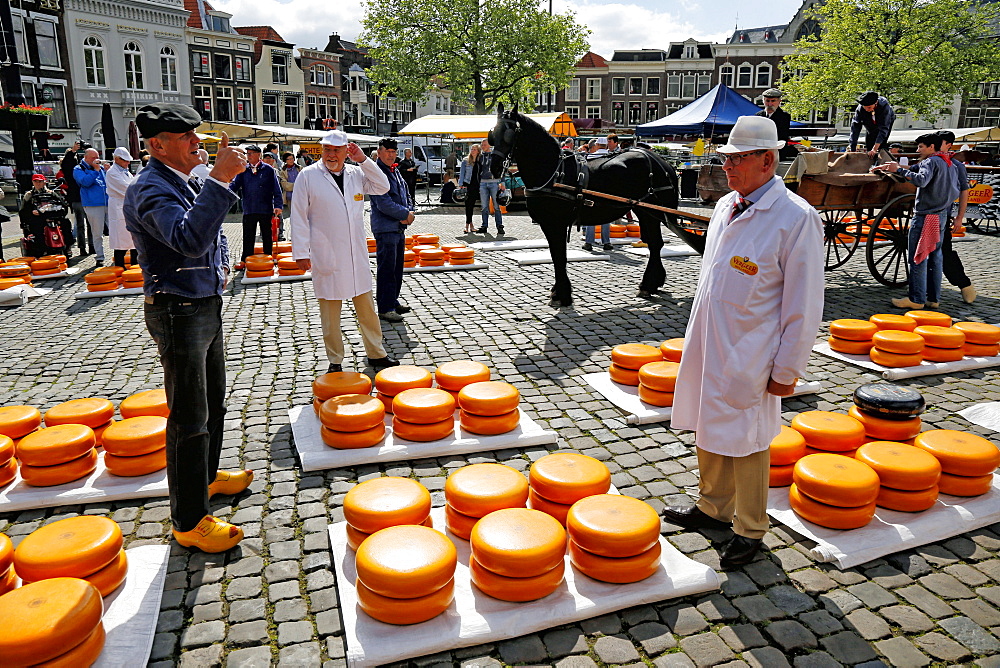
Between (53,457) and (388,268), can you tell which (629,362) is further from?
(53,457)

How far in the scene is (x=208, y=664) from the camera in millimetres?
3051

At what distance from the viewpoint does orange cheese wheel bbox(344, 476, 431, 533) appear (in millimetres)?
3621

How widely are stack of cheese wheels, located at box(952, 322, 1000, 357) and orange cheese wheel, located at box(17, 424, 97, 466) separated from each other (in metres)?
8.31

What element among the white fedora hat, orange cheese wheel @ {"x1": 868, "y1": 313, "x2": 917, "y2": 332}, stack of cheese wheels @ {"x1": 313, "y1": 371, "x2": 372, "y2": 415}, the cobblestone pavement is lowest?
the cobblestone pavement

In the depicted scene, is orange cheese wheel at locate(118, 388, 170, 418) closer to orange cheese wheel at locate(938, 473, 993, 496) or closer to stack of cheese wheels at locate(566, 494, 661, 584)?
stack of cheese wheels at locate(566, 494, 661, 584)

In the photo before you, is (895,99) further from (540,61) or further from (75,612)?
(75,612)

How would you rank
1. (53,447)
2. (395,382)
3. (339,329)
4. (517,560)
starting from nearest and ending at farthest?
(517,560), (53,447), (395,382), (339,329)

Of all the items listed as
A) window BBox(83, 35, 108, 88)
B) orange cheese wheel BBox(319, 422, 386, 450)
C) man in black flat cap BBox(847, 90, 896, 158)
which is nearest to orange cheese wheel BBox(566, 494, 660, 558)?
orange cheese wheel BBox(319, 422, 386, 450)

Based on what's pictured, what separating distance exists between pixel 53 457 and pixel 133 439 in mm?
505

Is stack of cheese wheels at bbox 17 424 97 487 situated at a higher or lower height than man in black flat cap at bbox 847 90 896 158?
lower

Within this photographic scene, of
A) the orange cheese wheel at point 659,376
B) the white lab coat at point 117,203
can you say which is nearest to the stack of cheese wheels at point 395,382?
the orange cheese wheel at point 659,376

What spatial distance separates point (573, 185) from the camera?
32.0 feet

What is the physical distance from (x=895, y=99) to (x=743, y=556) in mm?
41870

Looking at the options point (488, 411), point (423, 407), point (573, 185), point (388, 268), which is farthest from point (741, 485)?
point (573, 185)
